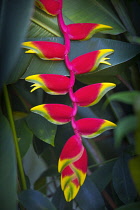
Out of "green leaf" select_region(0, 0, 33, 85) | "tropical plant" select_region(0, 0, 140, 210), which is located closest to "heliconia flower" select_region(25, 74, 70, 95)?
"tropical plant" select_region(0, 0, 140, 210)

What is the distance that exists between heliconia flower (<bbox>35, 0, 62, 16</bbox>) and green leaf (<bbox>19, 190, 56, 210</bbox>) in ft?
0.94

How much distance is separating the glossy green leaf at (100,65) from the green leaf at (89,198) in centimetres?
19

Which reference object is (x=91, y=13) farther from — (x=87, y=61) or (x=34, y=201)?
(x=34, y=201)

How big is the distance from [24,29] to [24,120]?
25cm

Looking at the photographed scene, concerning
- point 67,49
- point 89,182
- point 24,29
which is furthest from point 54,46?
point 89,182

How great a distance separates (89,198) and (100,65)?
0.75 ft

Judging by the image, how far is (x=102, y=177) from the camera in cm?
61

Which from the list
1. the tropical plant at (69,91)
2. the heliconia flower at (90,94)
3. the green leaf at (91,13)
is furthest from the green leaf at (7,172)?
the green leaf at (91,13)

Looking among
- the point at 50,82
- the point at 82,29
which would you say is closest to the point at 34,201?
the point at 50,82

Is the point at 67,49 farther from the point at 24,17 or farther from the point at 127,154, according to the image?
the point at 127,154

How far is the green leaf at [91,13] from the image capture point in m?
0.52

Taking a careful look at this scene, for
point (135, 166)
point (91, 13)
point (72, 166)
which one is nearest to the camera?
point (135, 166)

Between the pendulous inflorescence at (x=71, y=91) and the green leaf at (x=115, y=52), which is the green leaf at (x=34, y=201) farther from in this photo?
the green leaf at (x=115, y=52)

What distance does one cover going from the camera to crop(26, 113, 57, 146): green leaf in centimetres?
51
